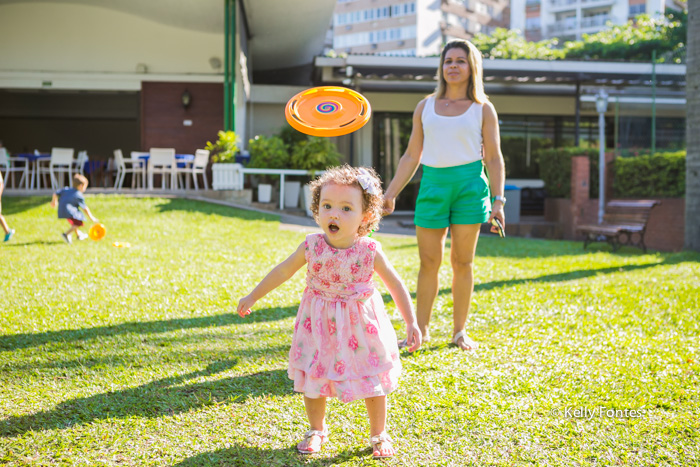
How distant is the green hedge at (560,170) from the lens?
13766 millimetres

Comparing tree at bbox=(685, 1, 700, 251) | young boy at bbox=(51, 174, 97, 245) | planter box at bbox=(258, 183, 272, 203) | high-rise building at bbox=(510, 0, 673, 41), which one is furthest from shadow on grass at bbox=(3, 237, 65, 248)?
high-rise building at bbox=(510, 0, 673, 41)

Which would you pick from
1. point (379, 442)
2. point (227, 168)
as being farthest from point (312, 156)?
point (379, 442)

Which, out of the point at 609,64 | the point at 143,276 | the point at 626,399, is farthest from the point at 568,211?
the point at 626,399

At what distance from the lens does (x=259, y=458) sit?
2.35 metres

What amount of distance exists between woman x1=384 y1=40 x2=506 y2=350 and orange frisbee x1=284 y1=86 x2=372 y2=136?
83 centimetres

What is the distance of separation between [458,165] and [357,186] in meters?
1.47

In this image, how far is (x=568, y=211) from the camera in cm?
1394

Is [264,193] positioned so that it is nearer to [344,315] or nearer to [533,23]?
[344,315]

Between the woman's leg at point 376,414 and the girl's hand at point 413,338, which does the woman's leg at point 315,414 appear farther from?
the girl's hand at point 413,338

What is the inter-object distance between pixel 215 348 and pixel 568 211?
1159cm

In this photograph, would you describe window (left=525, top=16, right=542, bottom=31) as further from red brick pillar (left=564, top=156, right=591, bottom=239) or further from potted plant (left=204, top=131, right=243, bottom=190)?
potted plant (left=204, top=131, right=243, bottom=190)

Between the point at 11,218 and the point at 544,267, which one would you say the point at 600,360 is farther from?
the point at 11,218

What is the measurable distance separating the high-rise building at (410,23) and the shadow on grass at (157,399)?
73334 mm

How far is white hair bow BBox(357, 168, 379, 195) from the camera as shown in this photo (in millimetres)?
2445
